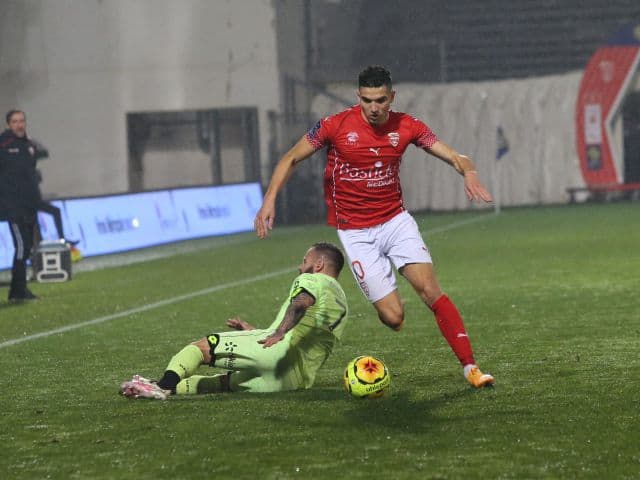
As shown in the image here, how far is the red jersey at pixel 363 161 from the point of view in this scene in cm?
819

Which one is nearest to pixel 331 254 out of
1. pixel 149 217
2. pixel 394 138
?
pixel 394 138

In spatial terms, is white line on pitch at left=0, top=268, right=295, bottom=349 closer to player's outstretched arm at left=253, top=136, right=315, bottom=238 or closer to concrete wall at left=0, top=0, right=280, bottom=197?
player's outstretched arm at left=253, top=136, right=315, bottom=238

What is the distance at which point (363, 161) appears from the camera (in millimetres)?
8219

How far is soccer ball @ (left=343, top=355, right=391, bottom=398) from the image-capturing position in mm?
7625

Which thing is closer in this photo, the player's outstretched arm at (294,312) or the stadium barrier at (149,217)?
Result: the player's outstretched arm at (294,312)

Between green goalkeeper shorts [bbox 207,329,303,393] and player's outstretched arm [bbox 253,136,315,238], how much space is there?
2.07 ft

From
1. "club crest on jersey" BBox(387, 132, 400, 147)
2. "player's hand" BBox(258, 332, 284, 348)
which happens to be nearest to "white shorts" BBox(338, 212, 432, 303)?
"club crest on jersey" BBox(387, 132, 400, 147)

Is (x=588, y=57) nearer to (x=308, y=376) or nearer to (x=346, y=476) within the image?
(x=308, y=376)

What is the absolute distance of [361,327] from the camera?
1171cm

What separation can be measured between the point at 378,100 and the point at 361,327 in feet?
13.3

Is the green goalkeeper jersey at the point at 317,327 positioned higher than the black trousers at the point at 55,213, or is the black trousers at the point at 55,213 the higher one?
the green goalkeeper jersey at the point at 317,327

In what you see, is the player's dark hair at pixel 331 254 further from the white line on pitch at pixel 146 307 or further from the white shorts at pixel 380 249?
the white line on pitch at pixel 146 307

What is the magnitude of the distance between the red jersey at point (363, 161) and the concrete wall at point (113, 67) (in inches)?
893

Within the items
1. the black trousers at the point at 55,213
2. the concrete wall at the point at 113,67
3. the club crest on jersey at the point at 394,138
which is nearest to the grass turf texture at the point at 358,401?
the club crest on jersey at the point at 394,138
